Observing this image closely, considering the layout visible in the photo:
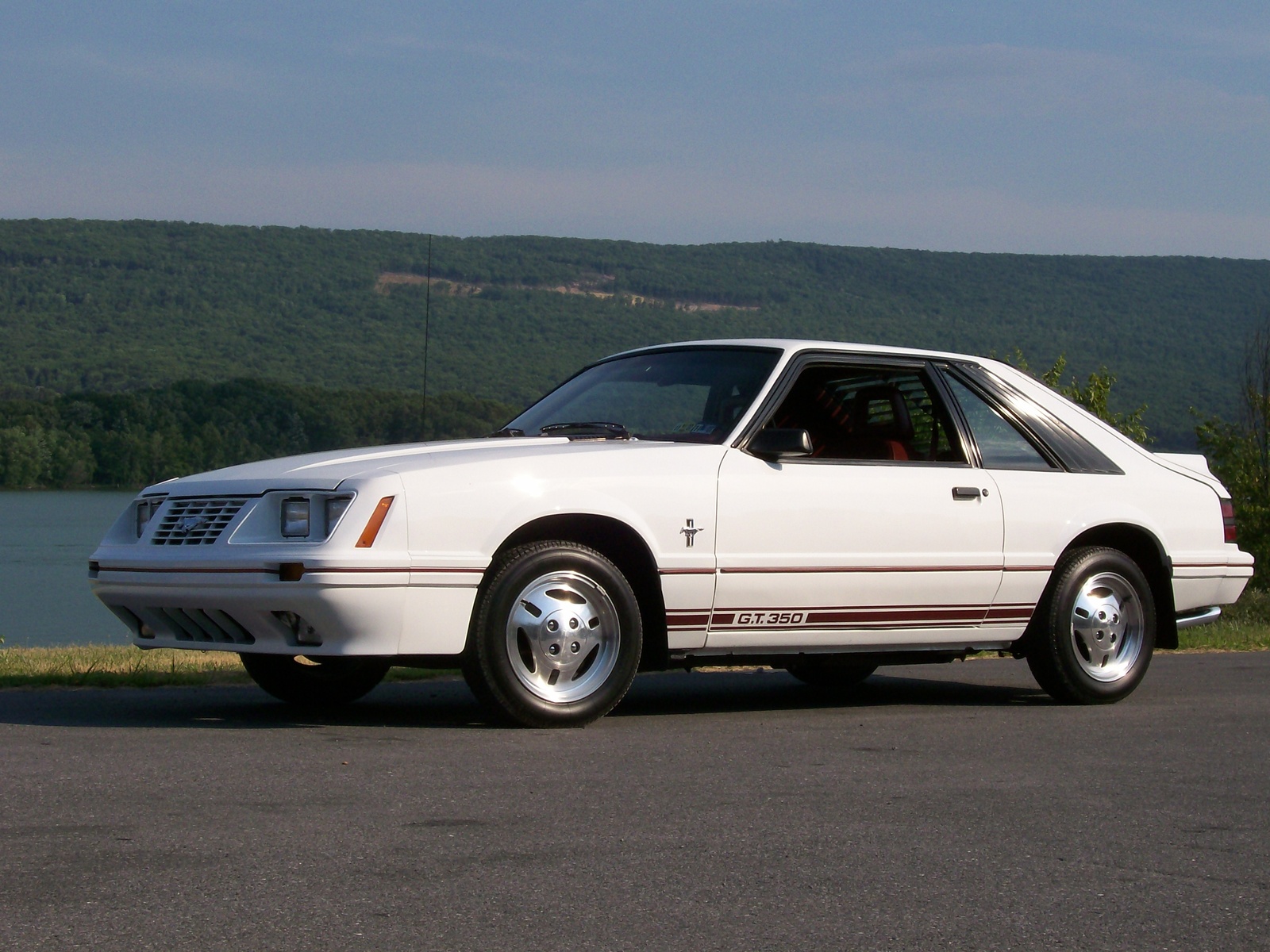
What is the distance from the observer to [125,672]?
29.5 feet

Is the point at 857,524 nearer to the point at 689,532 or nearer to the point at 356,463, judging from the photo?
the point at 689,532

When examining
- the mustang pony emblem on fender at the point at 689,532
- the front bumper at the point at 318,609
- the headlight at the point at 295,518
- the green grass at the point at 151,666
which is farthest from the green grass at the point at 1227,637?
the headlight at the point at 295,518

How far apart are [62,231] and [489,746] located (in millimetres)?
149940

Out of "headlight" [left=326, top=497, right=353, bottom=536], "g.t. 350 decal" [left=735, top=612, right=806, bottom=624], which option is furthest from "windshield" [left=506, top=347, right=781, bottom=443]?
"headlight" [left=326, top=497, right=353, bottom=536]

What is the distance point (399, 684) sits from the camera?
8.96 meters

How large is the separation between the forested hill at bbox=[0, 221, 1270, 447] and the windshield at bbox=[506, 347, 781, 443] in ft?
277

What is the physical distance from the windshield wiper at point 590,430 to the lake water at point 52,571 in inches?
283

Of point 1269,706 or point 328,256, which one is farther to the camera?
point 328,256

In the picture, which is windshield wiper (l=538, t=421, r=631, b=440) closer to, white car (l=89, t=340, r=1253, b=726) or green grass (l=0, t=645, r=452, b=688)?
white car (l=89, t=340, r=1253, b=726)

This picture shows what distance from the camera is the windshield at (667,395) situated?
7242 millimetres

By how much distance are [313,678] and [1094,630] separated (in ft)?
12.0

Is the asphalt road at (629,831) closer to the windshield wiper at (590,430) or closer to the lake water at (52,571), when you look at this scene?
the windshield wiper at (590,430)

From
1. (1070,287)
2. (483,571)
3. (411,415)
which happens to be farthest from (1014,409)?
(1070,287)

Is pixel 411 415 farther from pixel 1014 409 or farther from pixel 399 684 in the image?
pixel 1014 409
